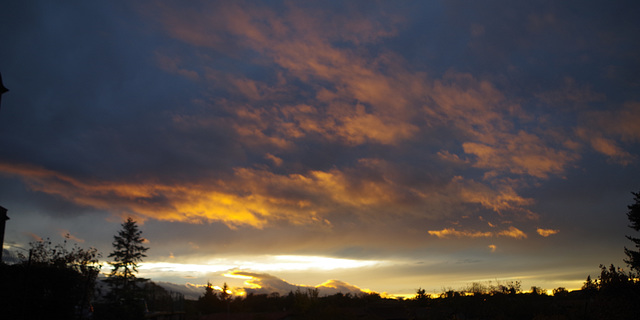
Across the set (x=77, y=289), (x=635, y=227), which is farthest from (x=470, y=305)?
(x=77, y=289)

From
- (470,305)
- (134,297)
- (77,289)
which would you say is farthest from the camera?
(470,305)

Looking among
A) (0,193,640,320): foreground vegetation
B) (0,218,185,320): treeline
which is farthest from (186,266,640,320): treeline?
(0,218,185,320): treeline

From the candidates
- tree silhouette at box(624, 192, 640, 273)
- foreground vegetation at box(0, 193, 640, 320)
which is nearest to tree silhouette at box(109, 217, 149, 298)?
foreground vegetation at box(0, 193, 640, 320)

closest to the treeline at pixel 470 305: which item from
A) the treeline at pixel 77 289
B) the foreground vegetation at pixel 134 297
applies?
the foreground vegetation at pixel 134 297

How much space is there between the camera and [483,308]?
85.3 m

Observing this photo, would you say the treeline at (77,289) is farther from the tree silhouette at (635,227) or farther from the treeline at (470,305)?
the tree silhouette at (635,227)

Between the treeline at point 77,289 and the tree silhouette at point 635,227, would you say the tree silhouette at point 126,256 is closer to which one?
the treeline at point 77,289

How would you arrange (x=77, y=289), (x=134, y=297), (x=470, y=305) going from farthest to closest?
(x=470, y=305), (x=134, y=297), (x=77, y=289)

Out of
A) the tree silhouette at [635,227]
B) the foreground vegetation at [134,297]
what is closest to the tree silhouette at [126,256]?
the foreground vegetation at [134,297]

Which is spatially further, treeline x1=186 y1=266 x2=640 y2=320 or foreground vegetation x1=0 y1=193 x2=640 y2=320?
treeline x1=186 y1=266 x2=640 y2=320

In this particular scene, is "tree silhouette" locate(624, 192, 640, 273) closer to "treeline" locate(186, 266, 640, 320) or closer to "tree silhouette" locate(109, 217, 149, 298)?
"treeline" locate(186, 266, 640, 320)

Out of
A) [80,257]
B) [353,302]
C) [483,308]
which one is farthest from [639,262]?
[353,302]

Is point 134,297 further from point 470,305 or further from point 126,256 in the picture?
point 470,305

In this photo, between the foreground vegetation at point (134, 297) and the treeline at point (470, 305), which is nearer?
the foreground vegetation at point (134, 297)
